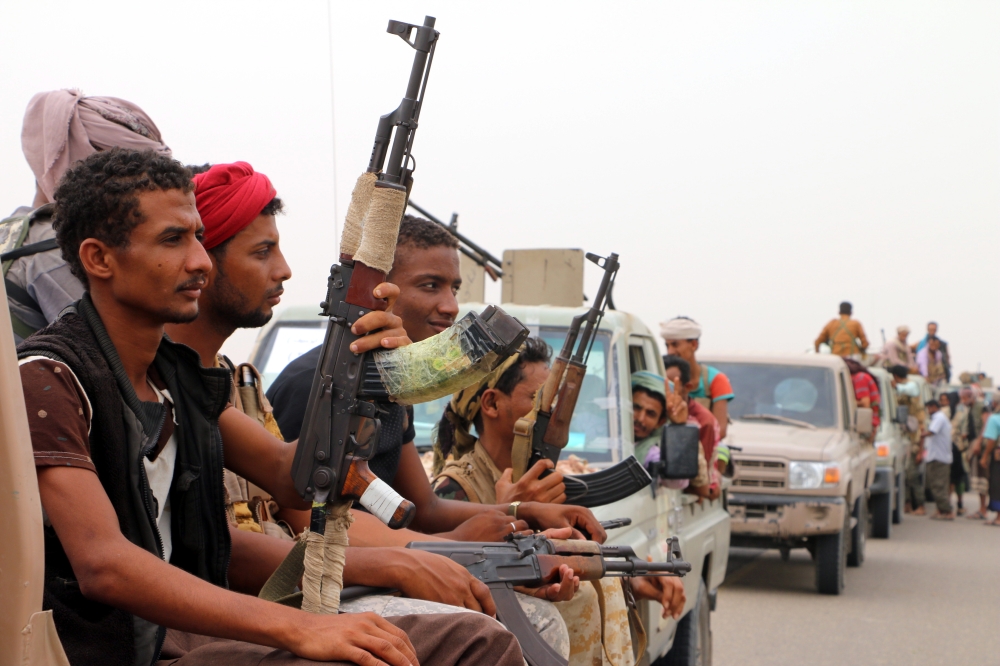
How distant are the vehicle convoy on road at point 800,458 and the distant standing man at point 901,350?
12428mm

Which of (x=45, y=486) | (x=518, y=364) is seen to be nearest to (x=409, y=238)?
(x=518, y=364)

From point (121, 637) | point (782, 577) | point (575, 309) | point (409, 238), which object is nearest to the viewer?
point (121, 637)

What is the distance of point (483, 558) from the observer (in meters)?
2.74

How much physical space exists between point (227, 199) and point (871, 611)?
8.03 m

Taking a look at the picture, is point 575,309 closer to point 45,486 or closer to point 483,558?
point 483,558

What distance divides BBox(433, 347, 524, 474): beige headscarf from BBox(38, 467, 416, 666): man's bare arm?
2240mm

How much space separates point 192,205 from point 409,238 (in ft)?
4.85

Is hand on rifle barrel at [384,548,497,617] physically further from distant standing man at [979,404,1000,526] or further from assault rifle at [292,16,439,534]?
distant standing man at [979,404,1000,526]

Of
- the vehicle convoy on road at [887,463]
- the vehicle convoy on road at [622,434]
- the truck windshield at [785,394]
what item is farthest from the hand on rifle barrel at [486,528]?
the vehicle convoy on road at [887,463]

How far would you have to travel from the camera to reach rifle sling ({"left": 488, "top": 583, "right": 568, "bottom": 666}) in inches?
98.2

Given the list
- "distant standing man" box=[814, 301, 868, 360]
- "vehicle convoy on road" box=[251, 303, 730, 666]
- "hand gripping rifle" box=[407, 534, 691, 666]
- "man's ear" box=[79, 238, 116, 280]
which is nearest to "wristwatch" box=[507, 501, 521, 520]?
"hand gripping rifle" box=[407, 534, 691, 666]

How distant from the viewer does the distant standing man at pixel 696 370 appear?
27.8 ft

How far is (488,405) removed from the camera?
4238 mm

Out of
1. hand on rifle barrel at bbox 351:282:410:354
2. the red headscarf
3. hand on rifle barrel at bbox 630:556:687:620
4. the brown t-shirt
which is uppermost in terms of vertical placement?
the red headscarf
